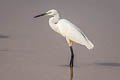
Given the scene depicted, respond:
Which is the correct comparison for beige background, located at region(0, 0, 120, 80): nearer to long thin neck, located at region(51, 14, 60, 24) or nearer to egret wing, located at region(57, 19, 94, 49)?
egret wing, located at region(57, 19, 94, 49)

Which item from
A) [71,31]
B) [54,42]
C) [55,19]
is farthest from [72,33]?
[54,42]

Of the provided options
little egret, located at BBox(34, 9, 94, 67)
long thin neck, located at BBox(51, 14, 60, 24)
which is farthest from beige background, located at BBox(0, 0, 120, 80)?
long thin neck, located at BBox(51, 14, 60, 24)

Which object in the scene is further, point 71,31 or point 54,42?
point 54,42

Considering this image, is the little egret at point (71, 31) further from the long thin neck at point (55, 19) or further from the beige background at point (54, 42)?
the beige background at point (54, 42)

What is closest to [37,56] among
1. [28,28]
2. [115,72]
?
[115,72]

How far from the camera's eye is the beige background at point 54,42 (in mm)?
7133

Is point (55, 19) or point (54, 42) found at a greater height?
point (55, 19)

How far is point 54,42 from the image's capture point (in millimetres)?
9719

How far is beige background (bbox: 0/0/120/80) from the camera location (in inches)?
281

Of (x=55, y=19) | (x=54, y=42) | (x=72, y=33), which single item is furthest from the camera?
(x=54, y=42)

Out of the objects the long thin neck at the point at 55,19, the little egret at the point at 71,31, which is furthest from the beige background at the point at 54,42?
the long thin neck at the point at 55,19

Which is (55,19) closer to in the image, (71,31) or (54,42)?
(71,31)

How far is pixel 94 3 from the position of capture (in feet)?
49.6

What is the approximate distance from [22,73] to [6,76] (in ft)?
0.95
